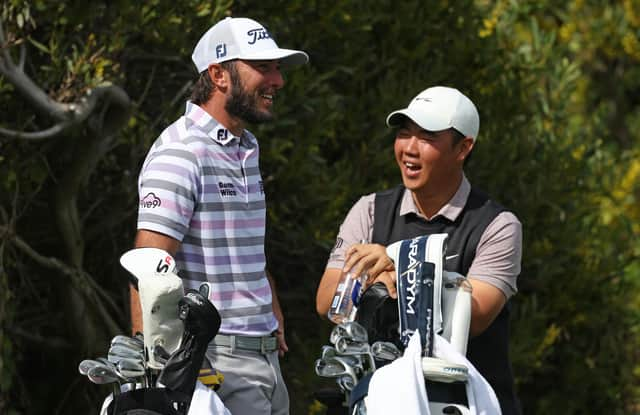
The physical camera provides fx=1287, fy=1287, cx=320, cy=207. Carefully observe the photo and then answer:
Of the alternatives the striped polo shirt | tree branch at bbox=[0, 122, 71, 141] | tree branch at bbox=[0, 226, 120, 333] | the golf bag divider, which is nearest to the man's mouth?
the striped polo shirt

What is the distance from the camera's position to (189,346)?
3459 mm

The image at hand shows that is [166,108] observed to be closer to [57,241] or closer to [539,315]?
[57,241]

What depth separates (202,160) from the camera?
3924 millimetres

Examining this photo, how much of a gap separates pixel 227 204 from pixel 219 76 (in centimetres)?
46

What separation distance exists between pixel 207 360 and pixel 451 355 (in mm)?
760

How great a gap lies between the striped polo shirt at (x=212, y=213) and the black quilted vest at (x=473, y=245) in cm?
43

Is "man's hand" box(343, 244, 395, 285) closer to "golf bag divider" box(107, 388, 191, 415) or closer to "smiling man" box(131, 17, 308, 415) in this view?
"smiling man" box(131, 17, 308, 415)

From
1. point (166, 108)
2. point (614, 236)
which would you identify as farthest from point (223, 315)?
point (614, 236)

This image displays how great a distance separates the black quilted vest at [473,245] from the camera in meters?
4.01

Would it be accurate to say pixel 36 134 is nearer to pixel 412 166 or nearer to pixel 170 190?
pixel 170 190

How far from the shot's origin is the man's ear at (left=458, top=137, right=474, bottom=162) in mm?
4164

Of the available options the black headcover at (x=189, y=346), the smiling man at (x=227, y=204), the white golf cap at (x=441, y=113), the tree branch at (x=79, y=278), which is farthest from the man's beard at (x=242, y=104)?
the tree branch at (x=79, y=278)

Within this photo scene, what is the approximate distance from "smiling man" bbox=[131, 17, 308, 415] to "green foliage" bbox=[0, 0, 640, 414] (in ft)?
4.07

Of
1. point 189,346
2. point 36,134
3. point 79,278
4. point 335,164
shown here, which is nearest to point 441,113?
point 189,346
